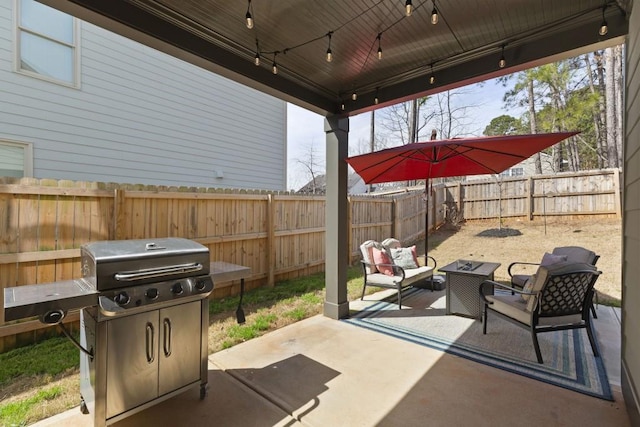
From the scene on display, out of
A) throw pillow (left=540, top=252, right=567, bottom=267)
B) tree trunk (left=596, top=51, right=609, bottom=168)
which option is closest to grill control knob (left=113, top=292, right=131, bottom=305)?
throw pillow (left=540, top=252, right=567, bottom=267)

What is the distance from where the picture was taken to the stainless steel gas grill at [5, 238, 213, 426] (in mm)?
1894

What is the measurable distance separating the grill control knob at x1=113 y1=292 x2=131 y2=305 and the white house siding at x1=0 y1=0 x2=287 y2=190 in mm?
4617

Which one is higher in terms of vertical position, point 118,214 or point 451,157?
point 451,157

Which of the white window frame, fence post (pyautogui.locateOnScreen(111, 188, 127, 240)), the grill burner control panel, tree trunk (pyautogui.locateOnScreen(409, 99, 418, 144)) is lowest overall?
the grill burner control panel

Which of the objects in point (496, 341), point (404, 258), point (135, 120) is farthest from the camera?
point (135, 120)

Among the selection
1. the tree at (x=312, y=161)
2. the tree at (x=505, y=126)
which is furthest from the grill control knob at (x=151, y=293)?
the tree at (x=505, y=126)

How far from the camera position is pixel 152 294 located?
6.75 ft

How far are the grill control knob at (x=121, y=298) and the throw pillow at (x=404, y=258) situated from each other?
4.35 m

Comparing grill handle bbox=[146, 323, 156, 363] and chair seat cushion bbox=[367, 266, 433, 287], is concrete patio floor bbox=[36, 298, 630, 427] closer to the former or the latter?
grill handle bbox=[146, 323, 156, 363]

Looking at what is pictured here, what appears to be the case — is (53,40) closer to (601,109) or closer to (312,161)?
(312,161)

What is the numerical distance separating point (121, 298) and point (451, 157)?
464 centimetres

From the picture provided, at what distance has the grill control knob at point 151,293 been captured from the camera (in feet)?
6.68

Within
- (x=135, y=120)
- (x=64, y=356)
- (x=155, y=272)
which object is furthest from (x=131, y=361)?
(x=135, y=120)

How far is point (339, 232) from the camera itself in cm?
408
